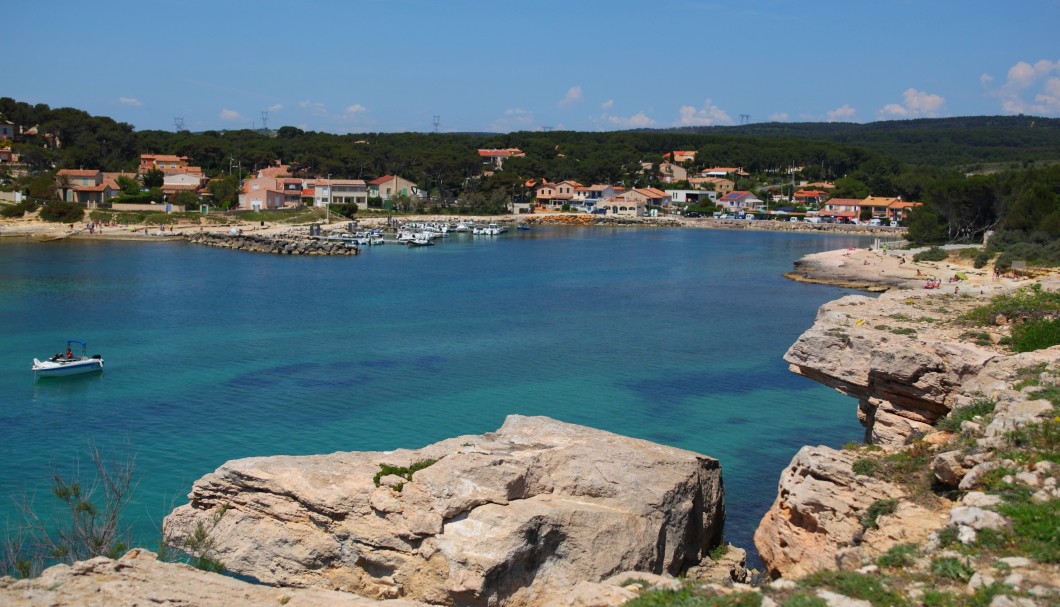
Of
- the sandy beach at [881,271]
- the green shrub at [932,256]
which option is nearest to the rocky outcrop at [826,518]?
the sandy beach at [881,271]

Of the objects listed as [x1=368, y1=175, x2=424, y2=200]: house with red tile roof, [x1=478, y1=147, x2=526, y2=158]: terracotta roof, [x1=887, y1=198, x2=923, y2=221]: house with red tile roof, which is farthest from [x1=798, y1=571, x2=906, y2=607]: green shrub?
[x1=478, y1=147, x2=526, y2=158]: terracotta roof

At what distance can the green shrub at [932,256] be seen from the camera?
182 feet

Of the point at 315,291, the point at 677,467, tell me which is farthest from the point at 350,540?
the point at 315,291

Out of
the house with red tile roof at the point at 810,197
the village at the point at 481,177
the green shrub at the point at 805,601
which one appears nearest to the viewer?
the green shrub at the point at 805,601

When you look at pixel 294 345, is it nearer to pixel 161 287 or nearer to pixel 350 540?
pixel 161 287

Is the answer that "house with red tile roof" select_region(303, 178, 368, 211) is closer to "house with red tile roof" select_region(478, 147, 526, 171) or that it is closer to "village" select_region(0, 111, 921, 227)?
"village" select_region(0, 111, 921, 227)

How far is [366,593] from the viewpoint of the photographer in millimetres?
11250

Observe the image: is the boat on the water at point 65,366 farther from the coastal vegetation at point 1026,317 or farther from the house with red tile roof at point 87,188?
the house with red tile roof at point 87,188

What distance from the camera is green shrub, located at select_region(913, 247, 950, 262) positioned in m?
55.5

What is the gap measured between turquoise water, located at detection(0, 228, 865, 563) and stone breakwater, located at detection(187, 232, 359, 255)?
36.2ft

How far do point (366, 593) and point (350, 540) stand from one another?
681mm

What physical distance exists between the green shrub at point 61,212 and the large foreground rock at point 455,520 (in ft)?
255

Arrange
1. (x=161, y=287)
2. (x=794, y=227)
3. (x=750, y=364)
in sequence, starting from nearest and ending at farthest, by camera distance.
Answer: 1. (x=750, y=364)
2. (x=161, y=287)
3. (x=794, y=227)

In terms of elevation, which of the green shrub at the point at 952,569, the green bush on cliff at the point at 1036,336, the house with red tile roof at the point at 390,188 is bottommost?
the green shrub at the point at 952,569
